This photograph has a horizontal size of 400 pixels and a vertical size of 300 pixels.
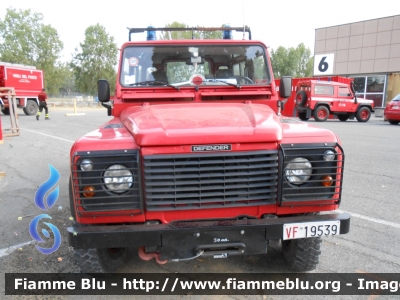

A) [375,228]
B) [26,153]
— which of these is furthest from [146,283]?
[26,153]

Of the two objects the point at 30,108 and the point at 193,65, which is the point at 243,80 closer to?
the point at 193,65

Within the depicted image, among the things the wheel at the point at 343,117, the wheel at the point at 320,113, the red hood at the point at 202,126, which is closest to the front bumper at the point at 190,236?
the red hood at the point at 202,126

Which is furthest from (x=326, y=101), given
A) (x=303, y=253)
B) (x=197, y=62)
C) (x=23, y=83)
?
(x=23, y=83)

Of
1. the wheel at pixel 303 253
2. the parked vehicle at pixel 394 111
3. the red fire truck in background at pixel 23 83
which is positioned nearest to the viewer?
the wheel at pixel 303 253

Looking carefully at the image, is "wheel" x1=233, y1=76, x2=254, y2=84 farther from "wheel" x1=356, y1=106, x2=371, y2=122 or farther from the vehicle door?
"wheel" x1=356, y1=106, x2=371, y2=122

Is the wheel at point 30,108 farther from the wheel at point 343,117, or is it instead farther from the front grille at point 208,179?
the front grille at point 208,179

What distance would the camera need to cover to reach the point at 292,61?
60.9 m

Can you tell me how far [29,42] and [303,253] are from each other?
4813 centimetres

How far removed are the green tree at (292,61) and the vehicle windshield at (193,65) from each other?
2300 inches

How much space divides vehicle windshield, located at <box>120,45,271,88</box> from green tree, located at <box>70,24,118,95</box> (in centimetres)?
4473

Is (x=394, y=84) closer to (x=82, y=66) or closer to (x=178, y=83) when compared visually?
(x=178, y=83)

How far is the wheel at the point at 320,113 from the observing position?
16894mm

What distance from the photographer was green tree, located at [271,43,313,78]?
60.6 meters

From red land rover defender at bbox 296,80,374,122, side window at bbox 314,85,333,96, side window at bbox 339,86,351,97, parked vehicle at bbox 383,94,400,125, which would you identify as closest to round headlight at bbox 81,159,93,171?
red land rover defender at bbox 296,80,374,122
